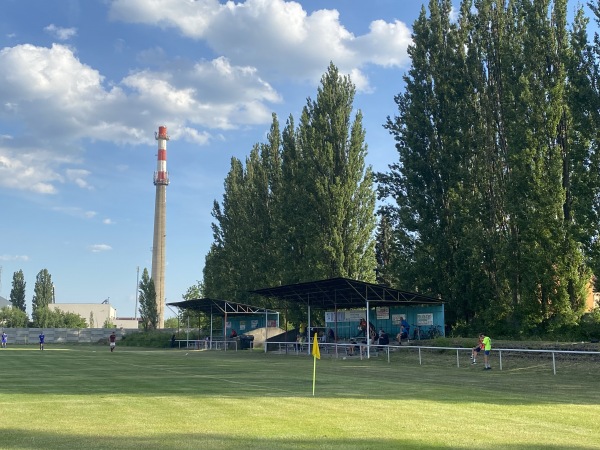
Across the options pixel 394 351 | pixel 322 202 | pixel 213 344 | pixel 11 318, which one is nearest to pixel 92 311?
pixel 11 318

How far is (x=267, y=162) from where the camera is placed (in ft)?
181

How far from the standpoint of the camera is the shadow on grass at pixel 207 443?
8219mm

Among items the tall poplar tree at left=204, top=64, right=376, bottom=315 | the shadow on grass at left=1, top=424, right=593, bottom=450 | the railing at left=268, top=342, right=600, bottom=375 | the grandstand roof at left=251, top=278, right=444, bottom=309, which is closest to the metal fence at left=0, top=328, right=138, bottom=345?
the tall poplar tree at left=204, top=64, right=376, bottom=315

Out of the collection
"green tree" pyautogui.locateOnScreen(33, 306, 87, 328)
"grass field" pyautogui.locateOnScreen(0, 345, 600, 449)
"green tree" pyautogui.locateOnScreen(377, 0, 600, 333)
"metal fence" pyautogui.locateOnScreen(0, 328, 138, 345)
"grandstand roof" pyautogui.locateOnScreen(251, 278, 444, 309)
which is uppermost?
"green tree" pyautogui.locateOnScreen(377, 0, 600, 333)

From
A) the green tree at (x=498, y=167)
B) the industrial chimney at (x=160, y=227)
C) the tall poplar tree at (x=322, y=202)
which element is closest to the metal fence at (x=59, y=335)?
the industrial chimney at (x=160, y=227)

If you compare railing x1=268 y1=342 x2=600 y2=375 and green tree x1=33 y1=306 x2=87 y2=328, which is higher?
green tree x1=33 y1=306 x2=87 y2=328

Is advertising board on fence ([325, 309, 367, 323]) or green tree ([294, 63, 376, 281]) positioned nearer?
advertising board on fence ([325, 309, 367, 323])

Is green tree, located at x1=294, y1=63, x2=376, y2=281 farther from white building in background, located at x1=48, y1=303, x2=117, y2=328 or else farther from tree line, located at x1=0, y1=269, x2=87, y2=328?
white building in background, located at x1=48, y1=303, x2=117, y2=328

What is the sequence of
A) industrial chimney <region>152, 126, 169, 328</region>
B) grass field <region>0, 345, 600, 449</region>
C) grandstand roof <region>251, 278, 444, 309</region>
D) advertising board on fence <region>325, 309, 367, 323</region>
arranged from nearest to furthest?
1. grass field <region>0, 345, 600, 449</region>
2. grandstand roof <region>251, 278, 444, 309</region>
3. advertising board on fence <region>325, 309, 367, 323</region>
4. industrial chimney <region>152, 126, 169, 328</region>

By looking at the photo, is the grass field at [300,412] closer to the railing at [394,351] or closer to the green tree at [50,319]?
the railing at [394,351]

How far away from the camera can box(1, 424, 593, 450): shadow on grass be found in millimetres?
8219

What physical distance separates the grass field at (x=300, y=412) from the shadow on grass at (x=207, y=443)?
1 cm

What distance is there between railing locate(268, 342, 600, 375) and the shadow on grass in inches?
558

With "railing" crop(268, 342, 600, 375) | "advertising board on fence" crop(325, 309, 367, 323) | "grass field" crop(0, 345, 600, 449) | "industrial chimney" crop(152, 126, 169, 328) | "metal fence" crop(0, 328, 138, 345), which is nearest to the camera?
"grass field" crop(0, 345, 600, 449)
